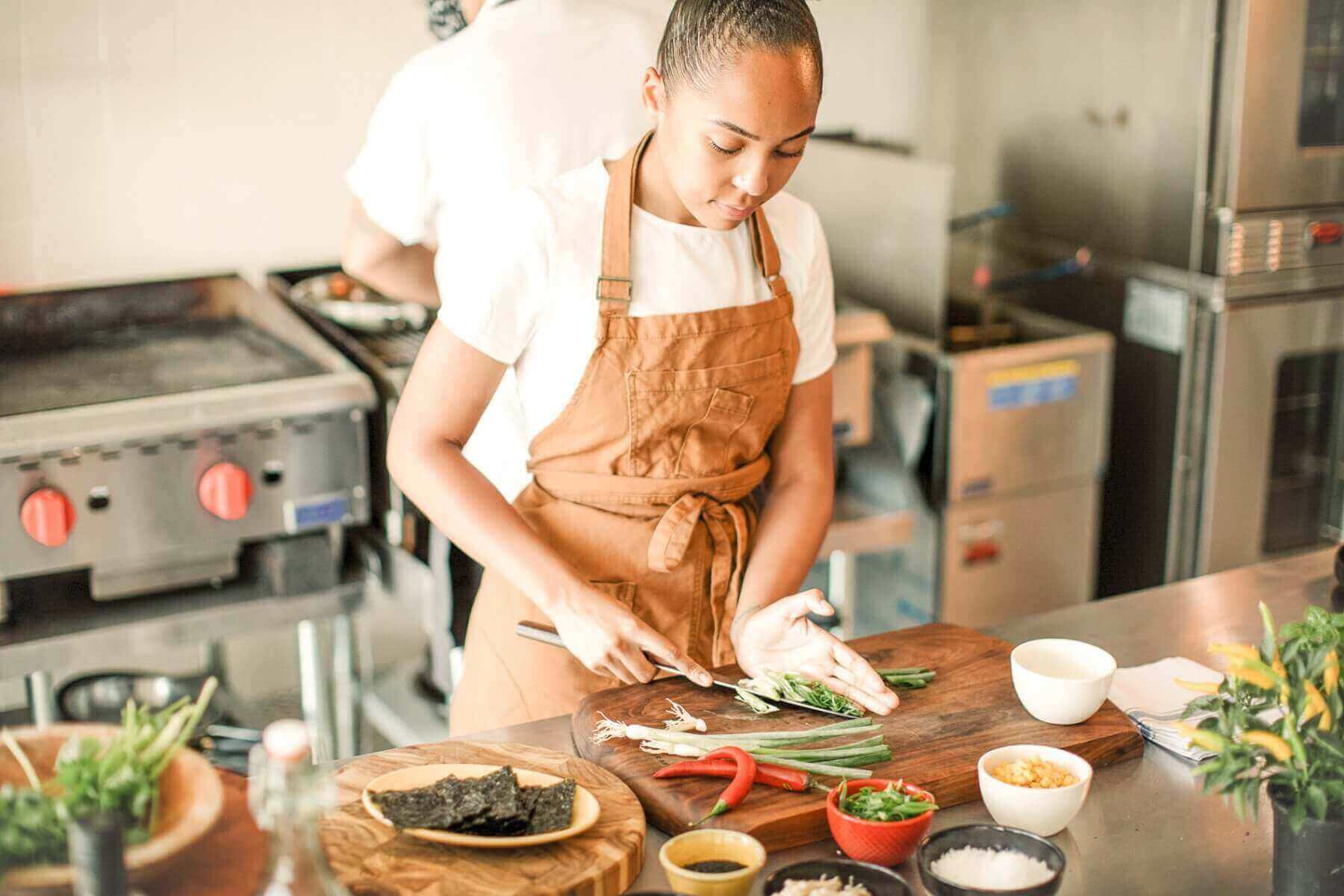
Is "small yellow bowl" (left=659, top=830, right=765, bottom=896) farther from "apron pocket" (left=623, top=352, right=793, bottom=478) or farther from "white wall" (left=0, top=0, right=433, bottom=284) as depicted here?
"white wall" (left=0, top=0, right=433, bottom=284)

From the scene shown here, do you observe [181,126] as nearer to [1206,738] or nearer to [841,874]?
[841,874]

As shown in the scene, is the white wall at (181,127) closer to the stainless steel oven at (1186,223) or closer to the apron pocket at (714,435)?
the stainless steel oven at (1186,223)

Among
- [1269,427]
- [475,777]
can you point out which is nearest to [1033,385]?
[1269,427]

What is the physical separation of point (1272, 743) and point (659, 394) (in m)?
0.83

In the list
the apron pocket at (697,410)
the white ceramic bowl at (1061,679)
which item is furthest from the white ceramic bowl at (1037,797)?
the apron pocket at (697,410)

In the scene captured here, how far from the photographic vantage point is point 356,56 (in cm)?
317

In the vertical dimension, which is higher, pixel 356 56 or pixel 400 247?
pixel 356 56

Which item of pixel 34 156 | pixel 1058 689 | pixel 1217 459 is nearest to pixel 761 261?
pixel 1058 689

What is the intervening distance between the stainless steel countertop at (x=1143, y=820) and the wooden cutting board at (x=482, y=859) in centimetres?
5

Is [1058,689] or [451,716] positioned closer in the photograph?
[1058,689]

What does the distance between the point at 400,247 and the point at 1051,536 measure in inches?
70.5

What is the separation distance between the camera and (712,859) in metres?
1.30

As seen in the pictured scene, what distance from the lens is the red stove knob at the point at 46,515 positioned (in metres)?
2.29

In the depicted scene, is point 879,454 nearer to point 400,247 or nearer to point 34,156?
point 400,247
